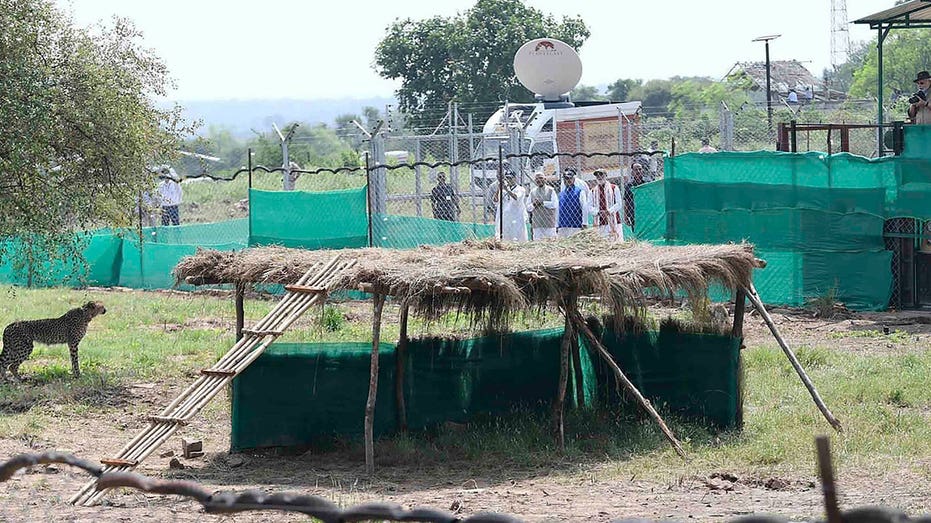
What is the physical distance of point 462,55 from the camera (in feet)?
146

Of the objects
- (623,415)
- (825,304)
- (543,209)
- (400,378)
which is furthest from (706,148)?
(400,378)

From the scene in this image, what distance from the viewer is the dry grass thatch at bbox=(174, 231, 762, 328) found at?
31.9 feet

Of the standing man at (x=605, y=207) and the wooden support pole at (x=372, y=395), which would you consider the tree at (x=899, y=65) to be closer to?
the standing man at (x=605, y=207)

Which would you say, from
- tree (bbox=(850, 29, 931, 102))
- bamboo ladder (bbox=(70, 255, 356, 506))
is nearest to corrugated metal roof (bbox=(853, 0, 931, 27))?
bamboo ladder (bbox=(70, 255, 356, 506))

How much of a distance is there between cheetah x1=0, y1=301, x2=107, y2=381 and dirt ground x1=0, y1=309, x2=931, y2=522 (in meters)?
2.00

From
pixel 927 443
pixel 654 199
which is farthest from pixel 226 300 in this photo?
pixel 927 443

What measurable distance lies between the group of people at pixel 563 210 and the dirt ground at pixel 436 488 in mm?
8338

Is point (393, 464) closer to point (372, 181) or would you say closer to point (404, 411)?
point (404, 411)

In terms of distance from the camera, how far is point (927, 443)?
396 inches

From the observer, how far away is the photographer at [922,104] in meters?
17.1

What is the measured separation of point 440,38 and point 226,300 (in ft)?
86.1

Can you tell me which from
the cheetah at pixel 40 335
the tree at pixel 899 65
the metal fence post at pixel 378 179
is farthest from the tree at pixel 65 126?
the tree at pixel 899 65

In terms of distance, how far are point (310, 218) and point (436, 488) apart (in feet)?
37.1

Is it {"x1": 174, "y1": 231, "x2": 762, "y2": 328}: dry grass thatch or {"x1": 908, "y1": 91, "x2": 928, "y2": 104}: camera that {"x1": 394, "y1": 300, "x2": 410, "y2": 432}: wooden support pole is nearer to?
{"x1": 174, "y1": 231, "x2": 762, "y2": 328}: dry grass thatch
